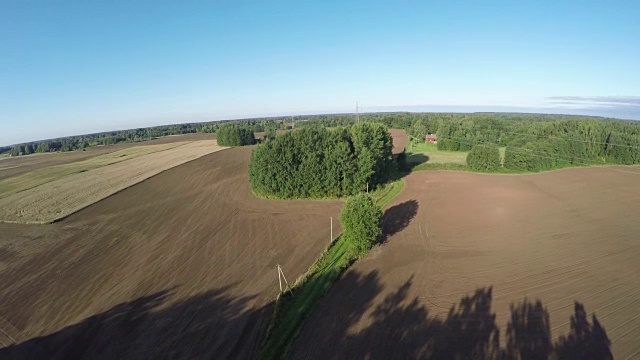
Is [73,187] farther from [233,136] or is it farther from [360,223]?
[360,223]

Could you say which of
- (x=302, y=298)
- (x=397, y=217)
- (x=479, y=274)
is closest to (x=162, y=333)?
(x=302, y=298)

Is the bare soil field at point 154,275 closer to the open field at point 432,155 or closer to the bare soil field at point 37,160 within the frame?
the open field at point 432,155

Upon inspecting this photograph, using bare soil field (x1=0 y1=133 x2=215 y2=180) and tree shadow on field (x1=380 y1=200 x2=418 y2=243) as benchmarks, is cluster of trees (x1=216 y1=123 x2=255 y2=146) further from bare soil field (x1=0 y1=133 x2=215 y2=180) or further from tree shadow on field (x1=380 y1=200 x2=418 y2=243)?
tree shadow on field (x1=380 y1=200 x2=418 y2=243)

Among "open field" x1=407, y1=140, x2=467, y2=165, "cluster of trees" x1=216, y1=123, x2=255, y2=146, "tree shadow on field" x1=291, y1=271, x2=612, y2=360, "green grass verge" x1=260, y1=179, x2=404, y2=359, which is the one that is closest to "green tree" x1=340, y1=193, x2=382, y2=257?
"green grass verge" x1=260, y1=179, x2=404, y2=359

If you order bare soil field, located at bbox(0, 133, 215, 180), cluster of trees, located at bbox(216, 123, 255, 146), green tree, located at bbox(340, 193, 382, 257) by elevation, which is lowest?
green tree, located at bbox(340, 193, 382, 257)

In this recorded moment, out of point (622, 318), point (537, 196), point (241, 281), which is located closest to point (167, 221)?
point (241, 281)
